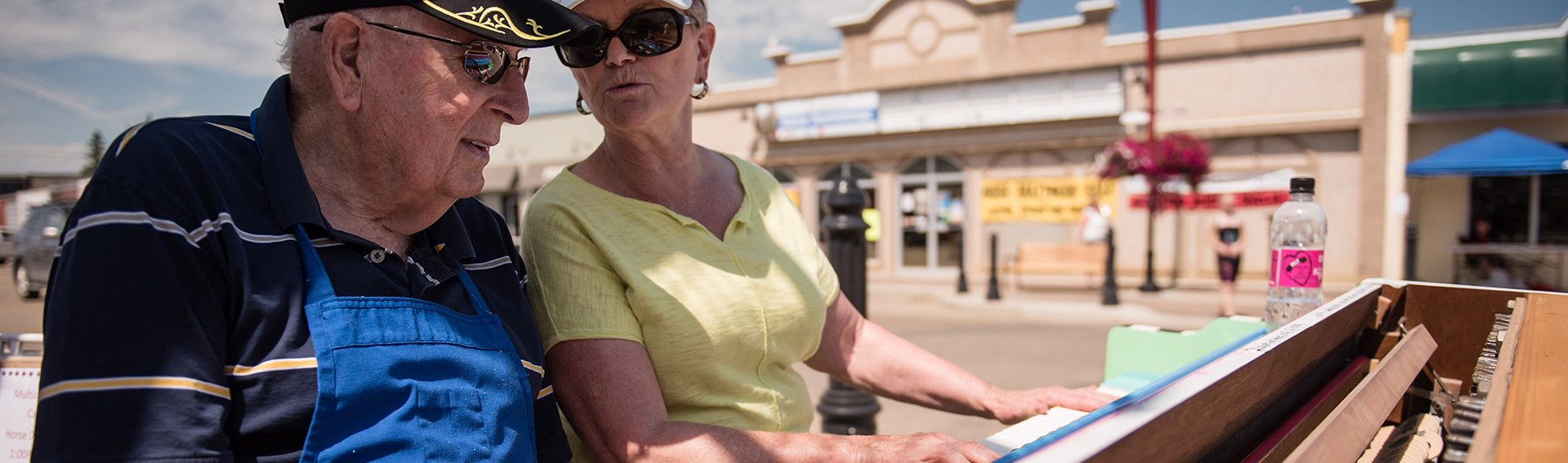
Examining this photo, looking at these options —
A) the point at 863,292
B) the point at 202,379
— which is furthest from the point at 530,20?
the point at 863,292

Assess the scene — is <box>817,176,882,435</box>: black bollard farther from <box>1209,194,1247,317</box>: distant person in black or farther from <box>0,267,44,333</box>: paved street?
<box>0,267,44,333</box>: paved street

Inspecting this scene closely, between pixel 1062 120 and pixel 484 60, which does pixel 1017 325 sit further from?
pixel 484 60

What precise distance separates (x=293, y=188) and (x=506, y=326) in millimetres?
402

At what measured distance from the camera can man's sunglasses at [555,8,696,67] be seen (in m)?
1.71

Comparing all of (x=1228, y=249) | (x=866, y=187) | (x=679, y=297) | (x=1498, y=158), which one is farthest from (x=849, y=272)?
(x=866, y=187)

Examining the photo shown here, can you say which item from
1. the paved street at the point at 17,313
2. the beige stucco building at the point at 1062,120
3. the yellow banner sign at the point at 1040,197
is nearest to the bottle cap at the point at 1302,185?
the paved street at the point at 17,313

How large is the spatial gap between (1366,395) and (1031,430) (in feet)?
1.95

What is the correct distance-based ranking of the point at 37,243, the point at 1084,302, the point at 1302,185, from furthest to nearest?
the point at 37,243, the point at 1084,302, the point at 1302,185

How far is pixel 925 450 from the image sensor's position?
54.7 inches

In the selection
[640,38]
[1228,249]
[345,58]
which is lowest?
[1228,249]

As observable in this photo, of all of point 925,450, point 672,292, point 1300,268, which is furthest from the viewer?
point 1300,268

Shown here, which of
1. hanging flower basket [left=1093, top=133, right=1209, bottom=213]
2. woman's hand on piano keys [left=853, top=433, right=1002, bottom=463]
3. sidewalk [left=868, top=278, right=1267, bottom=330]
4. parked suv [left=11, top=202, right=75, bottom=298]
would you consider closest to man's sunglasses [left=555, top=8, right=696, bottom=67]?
woman's hand on piano keys [left=853, top=433, right=1002, bottom=463]

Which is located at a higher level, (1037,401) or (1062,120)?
(1062,120)

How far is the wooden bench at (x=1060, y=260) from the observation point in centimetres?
1257
